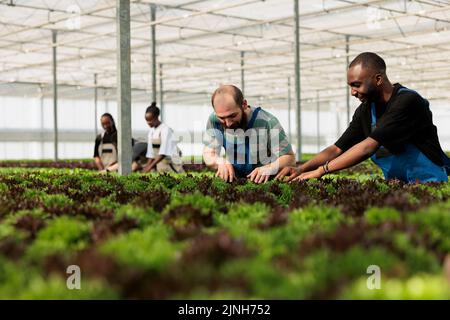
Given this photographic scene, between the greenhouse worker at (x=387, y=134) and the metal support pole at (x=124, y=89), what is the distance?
5.24 m

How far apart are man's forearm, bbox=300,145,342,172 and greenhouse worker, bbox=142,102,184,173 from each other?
16.1ft

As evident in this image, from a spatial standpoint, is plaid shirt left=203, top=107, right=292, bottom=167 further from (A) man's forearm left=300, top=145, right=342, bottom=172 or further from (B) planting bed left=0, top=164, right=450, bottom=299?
(B) planting bed left=0, top=164, right=450, bottom=299

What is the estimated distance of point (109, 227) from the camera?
3.18 meters

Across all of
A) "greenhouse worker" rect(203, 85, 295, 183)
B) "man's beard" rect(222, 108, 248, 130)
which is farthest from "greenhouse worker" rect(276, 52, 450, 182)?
"man's beard" rect(222, 108, 248, 130)

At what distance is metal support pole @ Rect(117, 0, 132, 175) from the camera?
10680 millimetres

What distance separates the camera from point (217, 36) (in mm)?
28062

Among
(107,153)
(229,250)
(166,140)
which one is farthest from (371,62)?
(107,153)

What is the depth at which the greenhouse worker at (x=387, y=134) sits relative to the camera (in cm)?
513

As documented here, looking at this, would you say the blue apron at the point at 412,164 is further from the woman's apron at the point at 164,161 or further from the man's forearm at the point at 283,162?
the woman's apron at the point at 164,161

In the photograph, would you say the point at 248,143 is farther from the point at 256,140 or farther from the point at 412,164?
the point at 412,164

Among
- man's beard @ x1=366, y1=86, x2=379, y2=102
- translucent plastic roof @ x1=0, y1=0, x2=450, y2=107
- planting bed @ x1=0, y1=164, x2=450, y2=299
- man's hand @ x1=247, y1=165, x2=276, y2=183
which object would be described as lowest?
planting bed @ x1=0, y1=164, x2=450, y2=299
